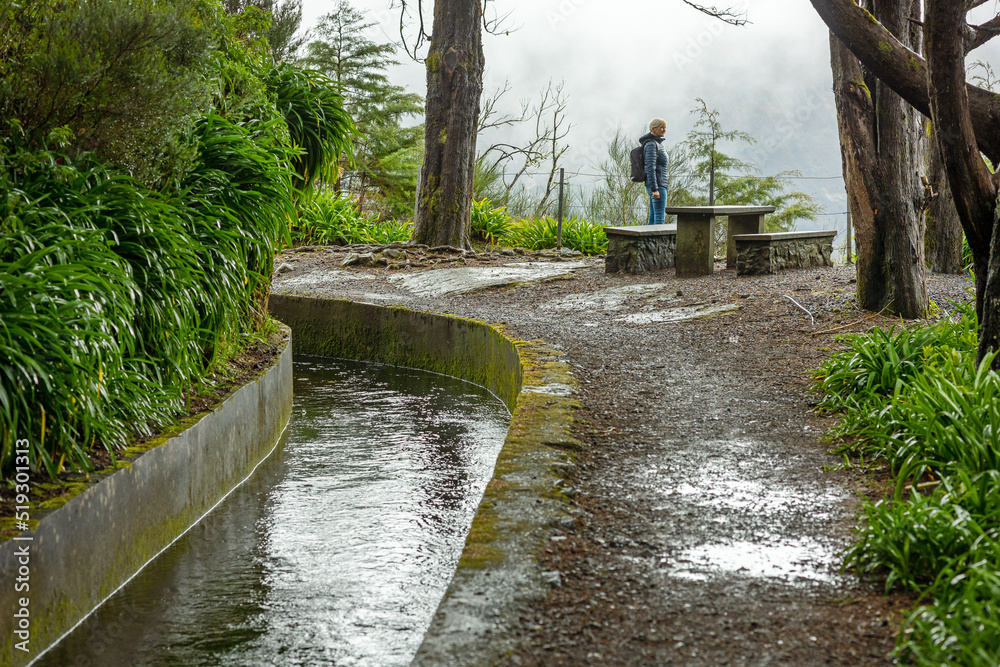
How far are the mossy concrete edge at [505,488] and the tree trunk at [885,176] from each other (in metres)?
2.46

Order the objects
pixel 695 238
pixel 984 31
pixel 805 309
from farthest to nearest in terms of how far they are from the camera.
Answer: pixel 695 238
pixel 805 309
pixel 984 31

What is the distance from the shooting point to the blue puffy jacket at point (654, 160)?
11.7 m

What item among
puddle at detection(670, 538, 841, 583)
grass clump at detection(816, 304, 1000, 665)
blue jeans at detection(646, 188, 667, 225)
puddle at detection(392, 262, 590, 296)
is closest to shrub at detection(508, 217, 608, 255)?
blue jeans at detection(646, 188, 667, 225)

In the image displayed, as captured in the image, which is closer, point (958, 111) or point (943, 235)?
point (958, 111)

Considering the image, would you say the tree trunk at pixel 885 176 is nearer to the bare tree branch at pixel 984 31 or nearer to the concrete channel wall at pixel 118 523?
the bare tree branch at pixel 984 31

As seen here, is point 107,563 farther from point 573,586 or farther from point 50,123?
point 50,123

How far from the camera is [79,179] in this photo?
3795 millimetres

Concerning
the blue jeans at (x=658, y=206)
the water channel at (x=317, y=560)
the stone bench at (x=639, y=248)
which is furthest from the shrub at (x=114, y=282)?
the blue jeans at (x=658, y=206)

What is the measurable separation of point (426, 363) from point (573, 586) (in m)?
5.59

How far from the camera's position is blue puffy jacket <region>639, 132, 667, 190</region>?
460 inches

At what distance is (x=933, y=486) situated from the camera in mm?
2881

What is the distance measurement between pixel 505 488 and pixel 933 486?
1.41 metres

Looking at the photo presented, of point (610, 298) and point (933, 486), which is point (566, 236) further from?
point (933, 486)

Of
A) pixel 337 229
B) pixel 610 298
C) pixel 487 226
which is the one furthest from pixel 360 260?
pixel 610 298
